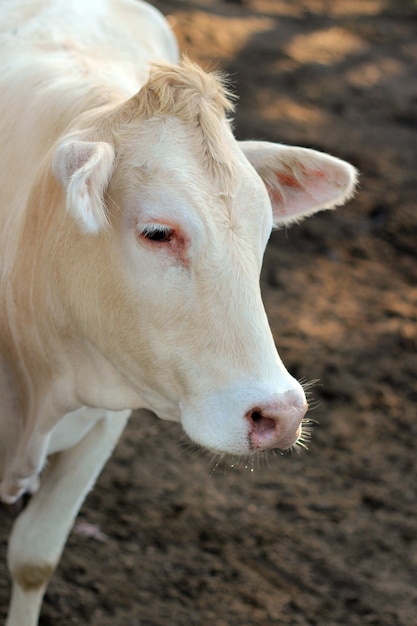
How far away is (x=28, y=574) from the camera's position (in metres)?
3.27

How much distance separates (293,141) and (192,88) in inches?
174

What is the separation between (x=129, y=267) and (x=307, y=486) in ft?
7.06

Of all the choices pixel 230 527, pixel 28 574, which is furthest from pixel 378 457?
pixel 28 574

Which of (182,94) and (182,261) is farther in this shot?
(182,94)

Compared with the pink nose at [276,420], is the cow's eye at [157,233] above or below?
above

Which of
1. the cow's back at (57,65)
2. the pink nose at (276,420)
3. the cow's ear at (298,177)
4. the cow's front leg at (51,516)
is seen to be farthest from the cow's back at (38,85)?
the pink nose at (276,420)

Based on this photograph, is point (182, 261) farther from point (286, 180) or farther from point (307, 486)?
point (307, 486)

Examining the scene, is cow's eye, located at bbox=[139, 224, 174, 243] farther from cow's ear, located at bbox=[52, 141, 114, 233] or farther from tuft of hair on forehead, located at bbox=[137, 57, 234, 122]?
tuft of hair on forehead, located at bbox=[137, 57, 234, 122]

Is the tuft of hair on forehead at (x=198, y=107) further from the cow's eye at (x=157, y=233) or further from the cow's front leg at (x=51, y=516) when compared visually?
the cow's front leg at (x=51, y=516)

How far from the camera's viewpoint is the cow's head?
234cm

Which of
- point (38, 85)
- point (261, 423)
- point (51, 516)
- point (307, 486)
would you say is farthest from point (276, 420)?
point (307, 486)

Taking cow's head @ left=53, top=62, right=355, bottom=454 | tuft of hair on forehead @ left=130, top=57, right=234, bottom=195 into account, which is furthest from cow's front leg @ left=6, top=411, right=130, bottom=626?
tuft of hair on forehead @ left=130, top=57, right=234, bottom=195

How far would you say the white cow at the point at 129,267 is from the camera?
2.35 meters

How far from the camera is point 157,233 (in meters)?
2.38
